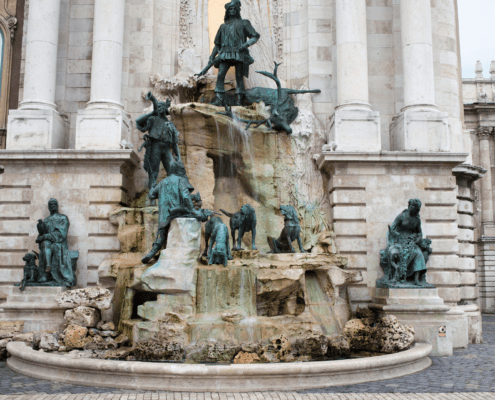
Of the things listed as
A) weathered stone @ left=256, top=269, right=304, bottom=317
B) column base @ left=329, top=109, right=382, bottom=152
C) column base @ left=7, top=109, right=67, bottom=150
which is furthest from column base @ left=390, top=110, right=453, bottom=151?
column base @ left=7, top=109, right=67, bottom=150

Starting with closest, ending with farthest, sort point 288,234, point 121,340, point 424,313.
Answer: point 121,340 < point 424,313 < point 288,234

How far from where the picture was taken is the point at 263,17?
60.6 feet

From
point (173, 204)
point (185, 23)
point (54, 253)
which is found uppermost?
point (185, 23)

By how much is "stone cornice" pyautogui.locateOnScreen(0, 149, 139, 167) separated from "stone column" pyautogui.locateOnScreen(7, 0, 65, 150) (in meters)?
0.51

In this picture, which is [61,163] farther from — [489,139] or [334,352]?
[489,139]

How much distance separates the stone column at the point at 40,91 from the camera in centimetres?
1503

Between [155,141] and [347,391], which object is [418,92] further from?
[347,391]

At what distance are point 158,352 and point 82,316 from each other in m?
2.84

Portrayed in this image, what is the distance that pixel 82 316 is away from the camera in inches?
455

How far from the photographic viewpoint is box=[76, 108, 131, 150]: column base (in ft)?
49.2

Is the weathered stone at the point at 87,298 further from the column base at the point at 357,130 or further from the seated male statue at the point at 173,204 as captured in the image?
the column base at the point at 357,130

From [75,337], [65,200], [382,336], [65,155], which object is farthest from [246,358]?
[65,155]

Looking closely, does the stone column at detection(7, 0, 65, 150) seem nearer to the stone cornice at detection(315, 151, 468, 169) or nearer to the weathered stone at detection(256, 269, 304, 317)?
the weathered stone at detection(256, 269, 304, 317)

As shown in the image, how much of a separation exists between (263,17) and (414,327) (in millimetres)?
11763
